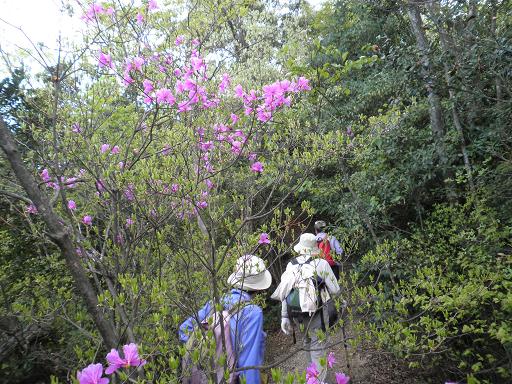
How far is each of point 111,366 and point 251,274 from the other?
1.13m

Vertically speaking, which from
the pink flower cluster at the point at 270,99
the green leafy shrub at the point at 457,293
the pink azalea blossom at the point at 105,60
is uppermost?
the pink azalea blossom at the point at 105,60

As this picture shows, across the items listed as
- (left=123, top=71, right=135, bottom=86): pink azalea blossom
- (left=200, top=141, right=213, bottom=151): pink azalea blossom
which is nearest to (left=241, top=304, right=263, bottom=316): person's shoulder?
(left=200, top=141, right=213, bottom=151): pink azalea blossom

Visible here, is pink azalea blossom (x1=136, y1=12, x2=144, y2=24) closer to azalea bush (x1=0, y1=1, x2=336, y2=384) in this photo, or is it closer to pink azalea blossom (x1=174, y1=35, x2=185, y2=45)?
azalea bush (x1=0, y1=1, x2=336, y2=384)

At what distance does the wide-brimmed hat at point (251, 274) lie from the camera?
2.27 metres

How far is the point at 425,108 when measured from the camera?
4.95 metres

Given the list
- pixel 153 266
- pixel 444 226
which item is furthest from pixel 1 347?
pixel 444 226

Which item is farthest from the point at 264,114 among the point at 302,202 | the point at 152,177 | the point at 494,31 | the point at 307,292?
the point at 494,31

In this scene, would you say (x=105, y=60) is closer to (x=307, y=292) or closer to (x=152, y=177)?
(x=152, y=177)

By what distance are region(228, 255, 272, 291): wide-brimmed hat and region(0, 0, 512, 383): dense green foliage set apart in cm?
12

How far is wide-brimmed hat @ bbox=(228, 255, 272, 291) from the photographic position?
7.44 ft

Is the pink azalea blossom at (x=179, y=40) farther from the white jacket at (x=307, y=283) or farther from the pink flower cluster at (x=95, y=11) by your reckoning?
the white jacket at (x=307, y=283)

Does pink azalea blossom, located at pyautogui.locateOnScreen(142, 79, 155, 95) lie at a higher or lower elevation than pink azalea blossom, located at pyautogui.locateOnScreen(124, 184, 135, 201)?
higher

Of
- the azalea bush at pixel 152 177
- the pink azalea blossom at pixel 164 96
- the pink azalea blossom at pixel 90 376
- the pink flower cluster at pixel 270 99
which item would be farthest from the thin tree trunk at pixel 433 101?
the pink azalea blossom at pixel 90 376

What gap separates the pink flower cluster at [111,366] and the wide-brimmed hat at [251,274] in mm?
968
